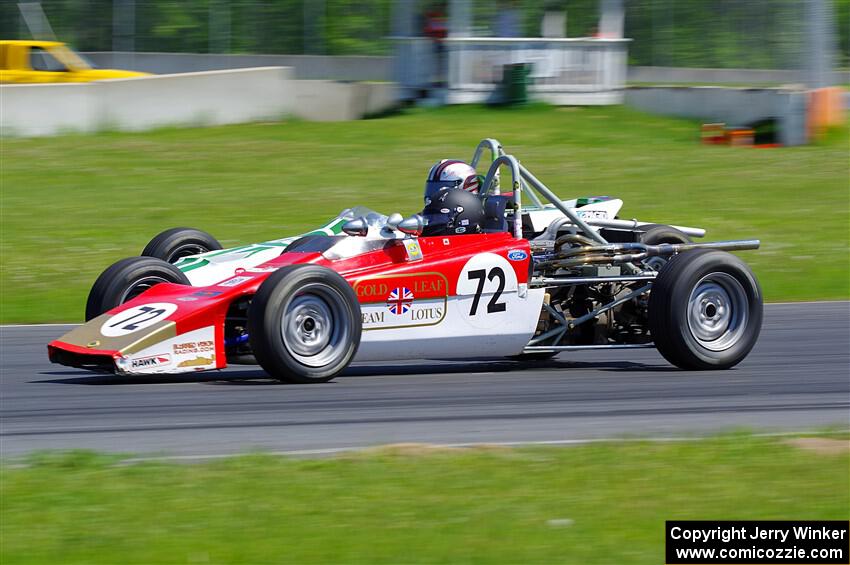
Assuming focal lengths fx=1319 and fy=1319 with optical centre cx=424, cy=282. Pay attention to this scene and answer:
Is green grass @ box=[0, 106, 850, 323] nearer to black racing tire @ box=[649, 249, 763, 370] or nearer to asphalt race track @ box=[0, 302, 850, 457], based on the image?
asphalt race track @ box=[0, 302, 850, 457]

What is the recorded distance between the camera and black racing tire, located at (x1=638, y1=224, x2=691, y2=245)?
34.1 feet

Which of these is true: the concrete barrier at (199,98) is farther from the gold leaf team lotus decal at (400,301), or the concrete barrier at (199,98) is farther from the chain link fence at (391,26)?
the gold leaf team lotus decal at (400,301)

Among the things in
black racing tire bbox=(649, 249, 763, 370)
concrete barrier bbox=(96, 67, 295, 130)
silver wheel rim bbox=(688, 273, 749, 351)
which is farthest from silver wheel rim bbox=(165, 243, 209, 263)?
concrete barrier bbox=(96, 67, 295, 130)

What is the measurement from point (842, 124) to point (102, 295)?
16049 mm

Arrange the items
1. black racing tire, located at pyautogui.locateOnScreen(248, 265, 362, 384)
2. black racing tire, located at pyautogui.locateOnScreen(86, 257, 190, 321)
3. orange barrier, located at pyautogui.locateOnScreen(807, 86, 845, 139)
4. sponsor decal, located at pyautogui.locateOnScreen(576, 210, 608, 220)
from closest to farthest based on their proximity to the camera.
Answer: black racing tire, located at pyautogui.locateOnScreen(248, 265, 362, 384)
black racing tire, located at pyautogui.locateOnScreen(86, 257, 190, 321)
sponsor decal, located at pyautogui.locateOnScreen(576, 210, 608, 220)
orange barrier, located at pyautogui.locateOnScreen(807, 86, 845, 139)

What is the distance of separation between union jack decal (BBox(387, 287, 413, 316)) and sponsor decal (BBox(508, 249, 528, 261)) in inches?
31.8

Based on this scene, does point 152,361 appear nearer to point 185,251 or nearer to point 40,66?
point 185,251

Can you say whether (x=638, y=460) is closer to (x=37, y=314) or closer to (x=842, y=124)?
(x=37, y=314)

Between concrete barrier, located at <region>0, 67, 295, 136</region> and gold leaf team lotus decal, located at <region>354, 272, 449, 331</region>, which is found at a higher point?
concrete barrier, located at <region>0, 67, 295, 136</region>

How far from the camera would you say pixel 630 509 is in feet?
17.7

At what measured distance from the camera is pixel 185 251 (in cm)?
1052

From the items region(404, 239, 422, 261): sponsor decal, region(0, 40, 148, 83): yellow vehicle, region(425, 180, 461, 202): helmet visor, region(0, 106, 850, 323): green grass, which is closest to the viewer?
region(404, 239, 422, 261): sponsor decal

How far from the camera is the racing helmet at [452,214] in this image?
931cm

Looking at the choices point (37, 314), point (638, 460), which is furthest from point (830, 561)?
point (37, 314)
